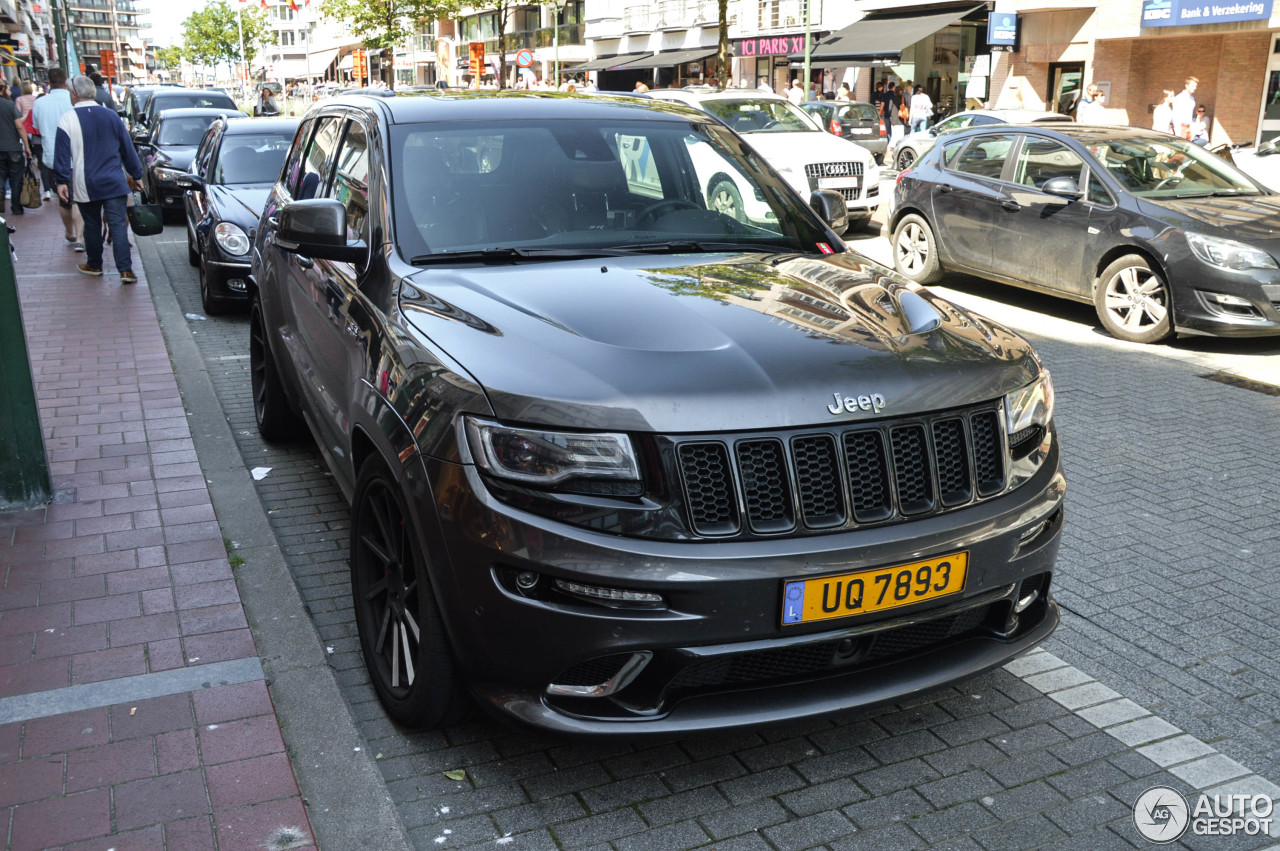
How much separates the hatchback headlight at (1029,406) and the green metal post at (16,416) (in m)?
3.99

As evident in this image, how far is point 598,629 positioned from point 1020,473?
1.28 metres

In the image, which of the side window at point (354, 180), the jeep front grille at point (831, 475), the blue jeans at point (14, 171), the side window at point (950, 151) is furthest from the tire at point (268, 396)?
the blue jeans at point (14, 171)

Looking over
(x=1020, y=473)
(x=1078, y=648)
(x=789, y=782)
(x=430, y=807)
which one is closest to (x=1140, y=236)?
(x=1078, y=648)

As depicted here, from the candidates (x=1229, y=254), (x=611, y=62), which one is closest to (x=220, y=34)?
(x=611, y=62)

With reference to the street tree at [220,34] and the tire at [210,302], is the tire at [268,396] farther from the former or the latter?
the street tree at [220,34]

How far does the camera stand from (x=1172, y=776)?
321cm

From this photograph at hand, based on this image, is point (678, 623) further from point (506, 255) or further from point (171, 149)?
point (171, 149)

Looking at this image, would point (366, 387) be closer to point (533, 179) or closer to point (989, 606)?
point (533, 179)

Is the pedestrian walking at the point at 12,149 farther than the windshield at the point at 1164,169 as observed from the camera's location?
Yes

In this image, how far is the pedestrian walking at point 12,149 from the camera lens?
16078 mm

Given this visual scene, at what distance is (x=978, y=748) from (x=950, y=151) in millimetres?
8798

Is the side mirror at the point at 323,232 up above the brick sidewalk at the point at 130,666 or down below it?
above

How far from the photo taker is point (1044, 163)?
9969mm

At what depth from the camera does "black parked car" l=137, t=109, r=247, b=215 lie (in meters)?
16.1
